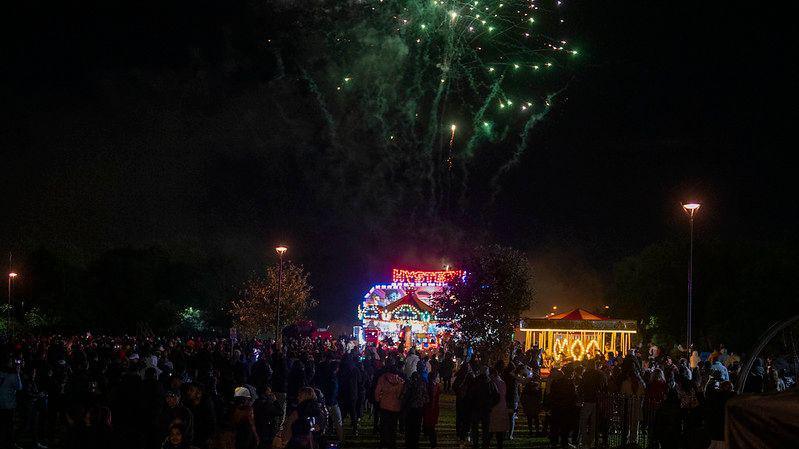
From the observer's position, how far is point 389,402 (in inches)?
604

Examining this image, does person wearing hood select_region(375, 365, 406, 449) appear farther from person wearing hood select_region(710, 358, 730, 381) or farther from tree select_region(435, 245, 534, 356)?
tree select_region(435, 245, 534, 356)

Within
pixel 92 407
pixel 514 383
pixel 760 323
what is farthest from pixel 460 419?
pixel 760 323

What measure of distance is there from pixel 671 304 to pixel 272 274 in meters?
30.6

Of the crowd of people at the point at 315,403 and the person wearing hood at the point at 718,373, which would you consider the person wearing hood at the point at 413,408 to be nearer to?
the crowd of people at the point at 315,403

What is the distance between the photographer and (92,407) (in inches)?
372

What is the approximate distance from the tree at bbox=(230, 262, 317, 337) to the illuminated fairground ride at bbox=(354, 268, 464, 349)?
9.17m

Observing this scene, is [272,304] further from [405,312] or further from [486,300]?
[486,300]

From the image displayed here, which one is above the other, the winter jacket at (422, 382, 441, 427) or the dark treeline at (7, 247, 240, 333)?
the dark treeline at (7, 247, 240, 333)

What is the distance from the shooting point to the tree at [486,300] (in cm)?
4100

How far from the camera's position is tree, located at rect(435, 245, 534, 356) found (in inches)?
1614

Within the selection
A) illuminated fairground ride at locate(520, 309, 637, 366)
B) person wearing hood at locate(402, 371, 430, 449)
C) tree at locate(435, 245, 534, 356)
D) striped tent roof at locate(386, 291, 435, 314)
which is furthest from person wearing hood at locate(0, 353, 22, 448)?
striped tent roof at locate(386, 291, 435, 314)

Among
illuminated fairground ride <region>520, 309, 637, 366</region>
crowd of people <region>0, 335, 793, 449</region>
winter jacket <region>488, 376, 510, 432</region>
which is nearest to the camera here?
crowd of people <region>0, 335, 793, 449</region>

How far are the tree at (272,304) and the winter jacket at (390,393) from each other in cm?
5271

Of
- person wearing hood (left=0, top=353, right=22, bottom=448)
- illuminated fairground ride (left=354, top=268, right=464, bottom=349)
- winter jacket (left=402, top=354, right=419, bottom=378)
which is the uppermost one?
illuminated fairground ride (left=354, top=268, right=464, bottom=349)
